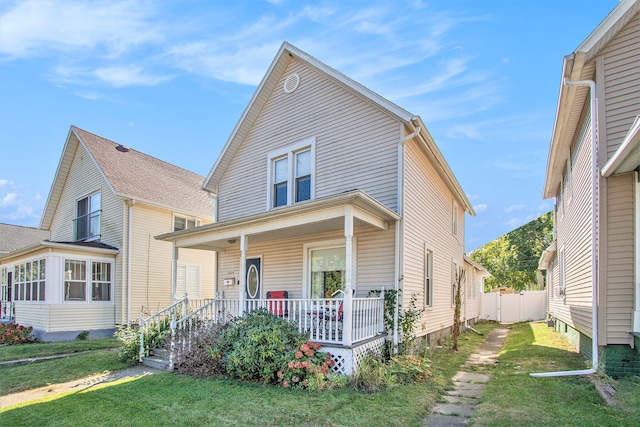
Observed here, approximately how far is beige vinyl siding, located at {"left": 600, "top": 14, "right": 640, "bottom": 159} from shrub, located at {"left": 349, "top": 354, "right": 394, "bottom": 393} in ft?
17.8

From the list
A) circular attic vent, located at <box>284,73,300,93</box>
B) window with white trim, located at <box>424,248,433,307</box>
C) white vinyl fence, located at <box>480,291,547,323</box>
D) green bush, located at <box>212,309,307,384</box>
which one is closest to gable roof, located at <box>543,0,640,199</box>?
window with white trim, located at <box>424,248,433,307</box>

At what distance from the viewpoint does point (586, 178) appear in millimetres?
8062

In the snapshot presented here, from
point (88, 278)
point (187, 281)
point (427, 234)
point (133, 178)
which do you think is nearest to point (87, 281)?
point (88, 278)

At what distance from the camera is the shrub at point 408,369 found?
712 cm

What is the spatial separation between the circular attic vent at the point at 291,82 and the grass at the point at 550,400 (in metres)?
8.69

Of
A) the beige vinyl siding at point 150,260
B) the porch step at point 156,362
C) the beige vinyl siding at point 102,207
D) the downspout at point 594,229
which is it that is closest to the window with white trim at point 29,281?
the beige vinyl siding at point 102,207

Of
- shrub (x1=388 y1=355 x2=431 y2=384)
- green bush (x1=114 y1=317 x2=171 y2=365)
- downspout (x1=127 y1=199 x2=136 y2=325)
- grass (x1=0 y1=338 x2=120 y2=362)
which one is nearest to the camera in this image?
shrub (x1=388 y1=355 x2=431 y2=384)

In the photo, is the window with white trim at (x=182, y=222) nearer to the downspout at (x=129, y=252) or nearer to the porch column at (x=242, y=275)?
the downspout at (x=129, y=252)

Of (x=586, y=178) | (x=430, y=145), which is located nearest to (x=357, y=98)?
(x=430, y=145)

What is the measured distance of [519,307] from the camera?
21.5 m

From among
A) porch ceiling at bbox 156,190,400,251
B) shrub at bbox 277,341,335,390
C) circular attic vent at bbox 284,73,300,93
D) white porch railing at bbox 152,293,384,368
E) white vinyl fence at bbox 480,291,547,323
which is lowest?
white vinyl fence at bbox 480,291,547,323

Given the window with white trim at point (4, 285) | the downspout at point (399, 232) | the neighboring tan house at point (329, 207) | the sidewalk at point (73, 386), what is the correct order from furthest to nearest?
the window with white trim at point (4, 285) < the downspout at point (399, 232) < the neighboring tan house at point (329, 207) < the sidewalk at point (73, 386)

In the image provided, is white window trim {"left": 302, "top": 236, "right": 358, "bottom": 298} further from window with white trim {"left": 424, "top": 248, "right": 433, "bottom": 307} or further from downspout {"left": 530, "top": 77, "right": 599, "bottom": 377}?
downspout {"left": 530, "top": 77, "right": 599, "bottom": 377}

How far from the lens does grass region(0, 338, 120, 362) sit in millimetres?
10695
